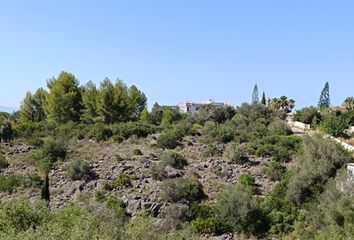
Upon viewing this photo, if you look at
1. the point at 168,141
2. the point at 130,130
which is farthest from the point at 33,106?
the point at 168,141

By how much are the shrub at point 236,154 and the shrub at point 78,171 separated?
9810mm

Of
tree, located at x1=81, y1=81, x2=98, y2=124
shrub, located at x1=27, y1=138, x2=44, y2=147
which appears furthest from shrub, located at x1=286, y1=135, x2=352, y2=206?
tree, located at x1=81, y1=81, x2=98, y2=124

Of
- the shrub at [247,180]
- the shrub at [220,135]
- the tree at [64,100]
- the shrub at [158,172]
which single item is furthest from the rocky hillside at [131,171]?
the tree at [64,100]

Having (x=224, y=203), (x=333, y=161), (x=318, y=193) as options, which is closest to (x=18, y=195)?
(x=224, y=203)

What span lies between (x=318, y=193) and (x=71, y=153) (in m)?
17.5

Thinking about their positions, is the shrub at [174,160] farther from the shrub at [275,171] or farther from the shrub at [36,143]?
the shrub at [36,143]

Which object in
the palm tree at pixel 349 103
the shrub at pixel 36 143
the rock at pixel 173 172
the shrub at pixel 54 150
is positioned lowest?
the rock at pixel 173 172

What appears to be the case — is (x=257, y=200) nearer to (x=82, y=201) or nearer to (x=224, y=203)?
(x=224, y=203)

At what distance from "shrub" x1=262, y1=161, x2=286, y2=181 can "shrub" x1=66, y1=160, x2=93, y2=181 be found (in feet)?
36.1

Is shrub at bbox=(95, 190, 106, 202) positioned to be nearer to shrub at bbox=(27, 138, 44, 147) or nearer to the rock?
the rock

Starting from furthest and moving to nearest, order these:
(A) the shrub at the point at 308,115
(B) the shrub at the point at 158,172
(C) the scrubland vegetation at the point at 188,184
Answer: (A) the shrub at the point at 308,115 < (B) the shrub at the point at 158,172 < (C) the scrubland vegetation at the point at 188,184

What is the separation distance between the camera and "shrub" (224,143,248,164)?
26844 millimetres

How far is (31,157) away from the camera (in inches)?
1050

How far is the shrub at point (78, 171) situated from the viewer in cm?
2347
